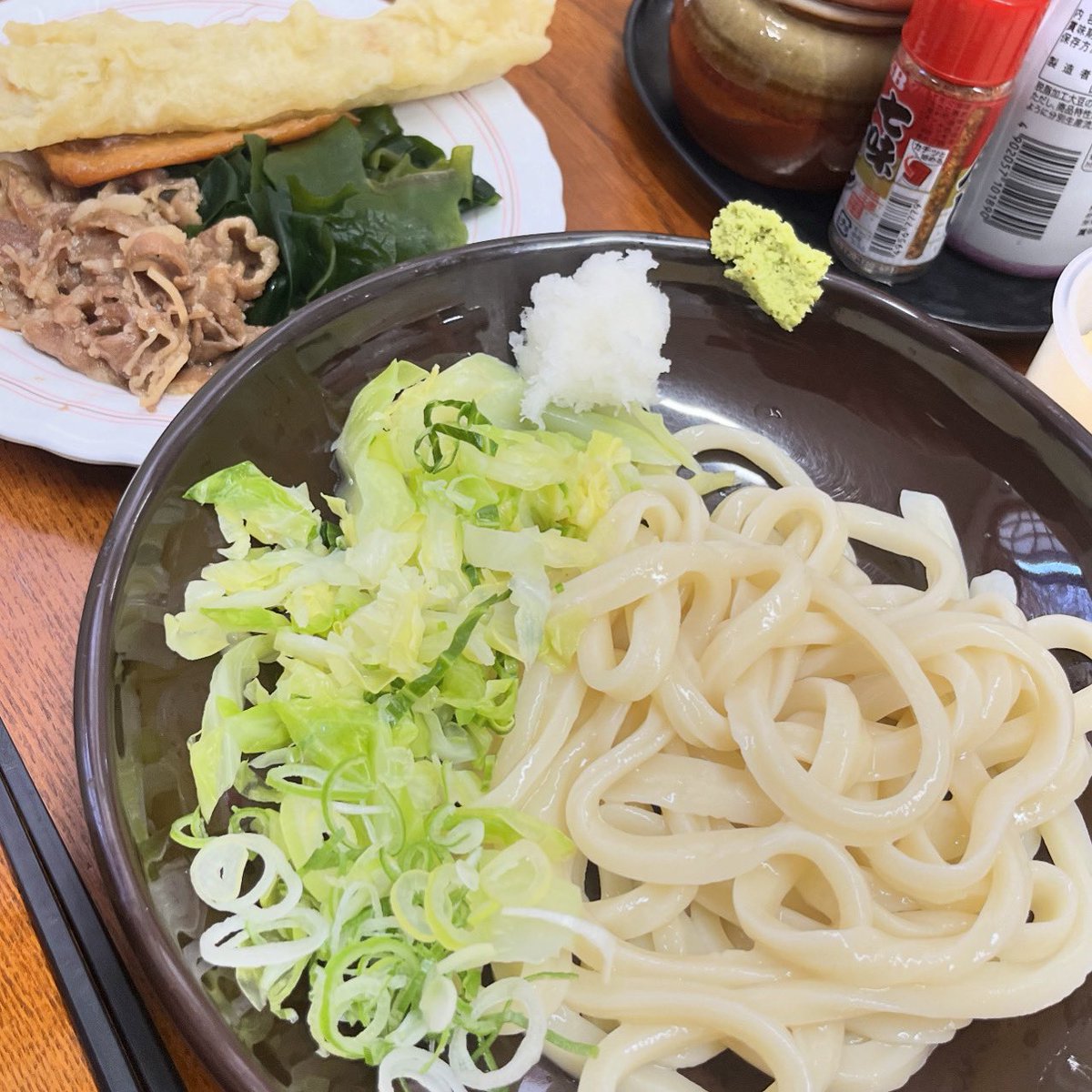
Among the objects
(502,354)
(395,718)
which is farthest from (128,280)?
(395,718)

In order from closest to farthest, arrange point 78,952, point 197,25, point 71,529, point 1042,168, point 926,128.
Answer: point 78,952 → point 71,529 → point 926,128 → point 1042,168 → point 197,25

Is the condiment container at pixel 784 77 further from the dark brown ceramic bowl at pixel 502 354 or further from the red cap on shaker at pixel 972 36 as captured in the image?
the dark brown ceramic bowl at pixel 502 354

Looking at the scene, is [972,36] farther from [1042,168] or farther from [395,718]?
[395,718]

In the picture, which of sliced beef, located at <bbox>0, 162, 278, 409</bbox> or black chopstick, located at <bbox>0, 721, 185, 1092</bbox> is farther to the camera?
sliced beef, located at <bbox>0, 162, 278, 409</bbox>

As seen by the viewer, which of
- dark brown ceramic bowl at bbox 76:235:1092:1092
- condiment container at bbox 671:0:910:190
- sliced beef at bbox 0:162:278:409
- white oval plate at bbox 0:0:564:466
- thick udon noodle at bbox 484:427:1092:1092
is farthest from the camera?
condiment container at bbox 671:0:910:190

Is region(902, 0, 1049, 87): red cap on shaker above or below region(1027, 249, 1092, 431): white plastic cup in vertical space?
above

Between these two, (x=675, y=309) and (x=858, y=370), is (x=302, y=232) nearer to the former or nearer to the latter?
(x=675, y=309)

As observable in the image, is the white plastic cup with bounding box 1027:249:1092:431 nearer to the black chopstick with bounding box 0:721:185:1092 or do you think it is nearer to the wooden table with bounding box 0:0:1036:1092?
the wooden table with bounding box 0:0:1036:1092

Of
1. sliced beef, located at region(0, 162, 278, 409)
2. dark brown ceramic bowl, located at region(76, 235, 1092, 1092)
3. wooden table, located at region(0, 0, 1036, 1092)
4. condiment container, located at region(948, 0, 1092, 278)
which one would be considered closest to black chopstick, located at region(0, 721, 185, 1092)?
wooden table, located at region(0, 0, 1036, 1092)

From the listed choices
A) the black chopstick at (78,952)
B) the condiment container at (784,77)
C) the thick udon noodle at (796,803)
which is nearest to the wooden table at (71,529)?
the black chopstick at (78,952)
